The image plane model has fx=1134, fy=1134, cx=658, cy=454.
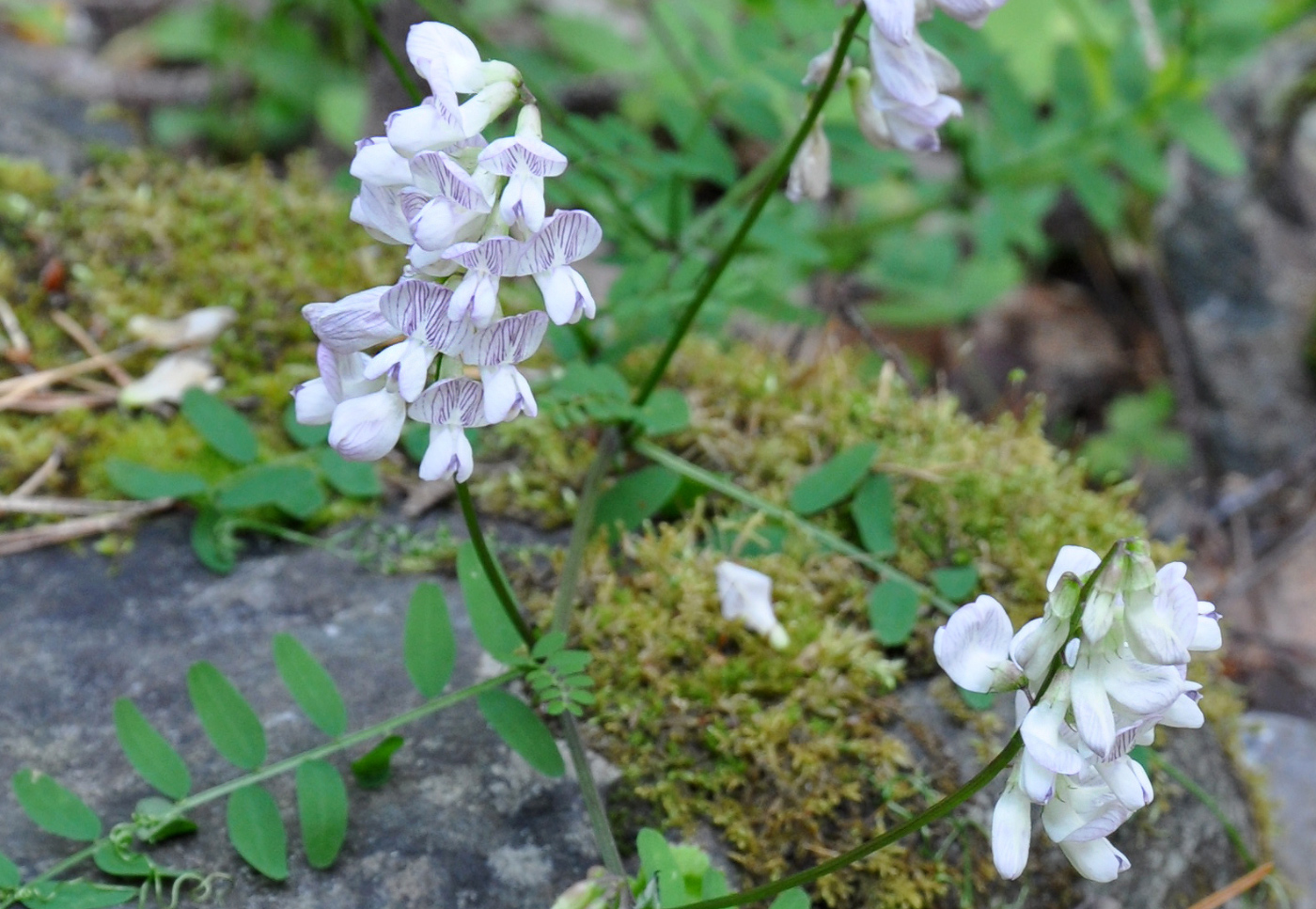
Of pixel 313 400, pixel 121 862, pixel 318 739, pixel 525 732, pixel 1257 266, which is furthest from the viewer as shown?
pixel 1257 266

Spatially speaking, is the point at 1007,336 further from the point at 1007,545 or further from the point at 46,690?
the point at 46,690

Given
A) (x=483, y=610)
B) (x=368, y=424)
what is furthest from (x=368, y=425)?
(x=483, y=610)

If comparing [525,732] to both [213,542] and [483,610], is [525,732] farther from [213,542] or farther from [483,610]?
[213,542]

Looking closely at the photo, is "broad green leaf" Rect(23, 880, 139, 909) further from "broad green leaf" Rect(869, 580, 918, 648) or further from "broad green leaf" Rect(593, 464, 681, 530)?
"broad green leaf" Rect(869, 580, 918, 648)

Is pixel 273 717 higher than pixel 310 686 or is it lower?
lower

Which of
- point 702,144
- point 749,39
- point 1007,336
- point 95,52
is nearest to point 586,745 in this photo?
point 702,144

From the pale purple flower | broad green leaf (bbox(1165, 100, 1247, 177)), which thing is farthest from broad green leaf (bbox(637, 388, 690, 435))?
broad green leaf (bbox(1165, 100, 1247, 177))

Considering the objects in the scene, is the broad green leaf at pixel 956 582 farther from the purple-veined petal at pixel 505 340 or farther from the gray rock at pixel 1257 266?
the gray rock at pixel 1257 266

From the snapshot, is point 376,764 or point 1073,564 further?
point 376,764
